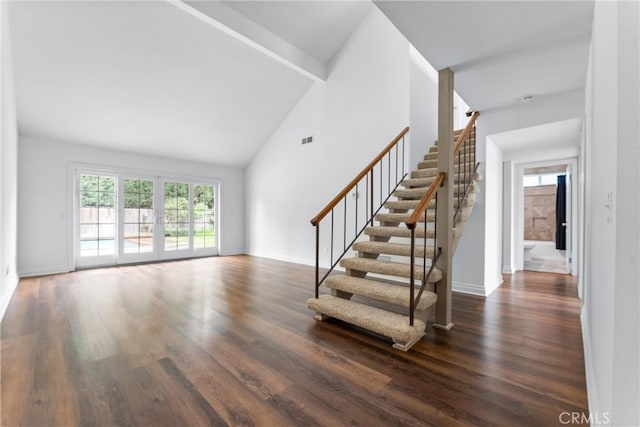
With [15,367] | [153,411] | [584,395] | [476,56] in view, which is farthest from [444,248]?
[15,367]

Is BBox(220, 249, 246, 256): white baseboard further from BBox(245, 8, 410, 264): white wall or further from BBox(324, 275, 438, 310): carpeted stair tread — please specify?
BBox(324, 275, 438, 310): carpeted stair tread

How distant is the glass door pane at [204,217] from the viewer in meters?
6.83

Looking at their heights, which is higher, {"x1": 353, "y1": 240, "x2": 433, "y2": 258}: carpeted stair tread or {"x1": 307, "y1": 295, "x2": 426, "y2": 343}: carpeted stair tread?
{"x1": 353, "y1": 240, "x2": 433, "y2": 258}: carpeted stair tread

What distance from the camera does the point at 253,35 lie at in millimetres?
4379

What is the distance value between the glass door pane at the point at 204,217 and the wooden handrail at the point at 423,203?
231 inches

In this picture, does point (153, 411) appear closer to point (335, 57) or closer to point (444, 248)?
point (444, 248)

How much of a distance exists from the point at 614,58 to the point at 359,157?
3957 millimetres

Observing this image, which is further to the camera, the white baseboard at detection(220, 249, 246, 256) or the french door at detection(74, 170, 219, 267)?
the white baseboard at detection(220, 249, 246, 256)

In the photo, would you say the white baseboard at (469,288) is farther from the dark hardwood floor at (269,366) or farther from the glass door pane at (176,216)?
the glass door pane at (176,216)

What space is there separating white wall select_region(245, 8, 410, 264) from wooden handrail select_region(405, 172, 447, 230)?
214 cm

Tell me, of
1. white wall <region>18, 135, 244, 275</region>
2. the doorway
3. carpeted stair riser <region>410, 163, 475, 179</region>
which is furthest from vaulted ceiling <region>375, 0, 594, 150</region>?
white wall <region>18, 135, 244, 275</region>

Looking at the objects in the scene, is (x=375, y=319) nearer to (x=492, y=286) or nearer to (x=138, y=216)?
(x=492, y=286)

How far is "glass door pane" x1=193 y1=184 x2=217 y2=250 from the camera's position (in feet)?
22.4

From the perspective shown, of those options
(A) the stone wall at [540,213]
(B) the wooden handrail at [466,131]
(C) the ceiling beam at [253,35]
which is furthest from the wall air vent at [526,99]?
(A) the stone wall at [540,213]
